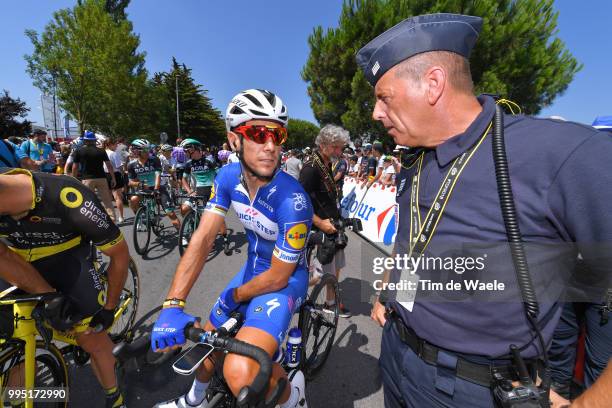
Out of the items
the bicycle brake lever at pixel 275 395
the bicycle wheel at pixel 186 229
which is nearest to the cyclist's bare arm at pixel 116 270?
the bicycle brake lever at pixel 275 395

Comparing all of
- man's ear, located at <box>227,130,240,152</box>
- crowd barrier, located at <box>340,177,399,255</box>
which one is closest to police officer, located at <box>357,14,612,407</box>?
man's ear, located at <box>227,130,240,152</box>

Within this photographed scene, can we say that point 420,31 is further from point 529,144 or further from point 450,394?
point 450,394

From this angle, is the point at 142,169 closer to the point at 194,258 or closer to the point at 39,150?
the point at 39,150

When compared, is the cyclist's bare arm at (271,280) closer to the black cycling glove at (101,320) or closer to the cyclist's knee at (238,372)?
the cyclist's knee at (238,372)

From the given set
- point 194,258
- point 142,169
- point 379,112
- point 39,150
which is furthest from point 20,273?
point 39,150

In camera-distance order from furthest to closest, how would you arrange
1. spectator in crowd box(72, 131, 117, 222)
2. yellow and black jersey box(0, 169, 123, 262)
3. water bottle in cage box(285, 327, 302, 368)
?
spectator in crowd box(72, 131, 117, 222)
water bottle in cage box(285, 327, 302, 368)
yellow and black jersey box(0, 169, 123, 262)

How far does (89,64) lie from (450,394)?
30679mm

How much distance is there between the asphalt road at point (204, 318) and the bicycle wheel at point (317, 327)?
0.48ft

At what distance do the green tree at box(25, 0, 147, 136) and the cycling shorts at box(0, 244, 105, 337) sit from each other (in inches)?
1083

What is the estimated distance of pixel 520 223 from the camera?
0.91 m

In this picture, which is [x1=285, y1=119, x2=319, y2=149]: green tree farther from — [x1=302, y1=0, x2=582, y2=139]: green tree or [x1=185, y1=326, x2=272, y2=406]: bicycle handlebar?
[x1=185, y1=326, x2=272, y2=406]: bicycle handlebar

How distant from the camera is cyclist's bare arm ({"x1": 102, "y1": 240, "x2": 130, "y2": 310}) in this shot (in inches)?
83.2

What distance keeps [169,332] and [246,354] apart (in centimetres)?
52

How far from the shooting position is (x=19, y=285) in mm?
1938
